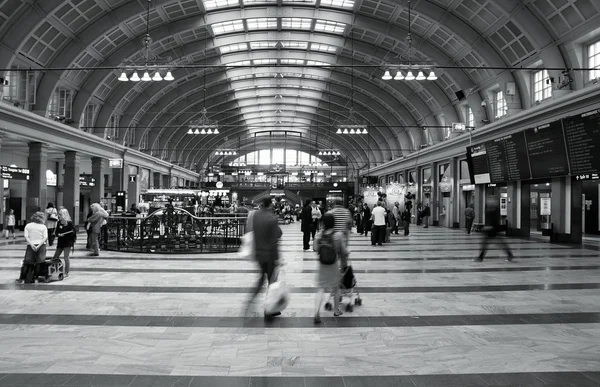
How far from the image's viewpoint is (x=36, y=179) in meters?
21.0

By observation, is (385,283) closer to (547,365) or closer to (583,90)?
(547,365)

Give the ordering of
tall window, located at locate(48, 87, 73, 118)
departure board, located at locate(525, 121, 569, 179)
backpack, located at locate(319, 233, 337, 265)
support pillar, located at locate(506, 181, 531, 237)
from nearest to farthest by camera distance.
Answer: backpack, located at locate(319, 233, 337, 265) → departure board, located at locate(525, 121, 569, 179) → support pillar, located at locate(506, 181, 531, 237) → tall window, located at locate(48, 87, 73, 118)

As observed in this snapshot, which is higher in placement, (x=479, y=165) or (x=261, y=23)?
(x=261, y=23)

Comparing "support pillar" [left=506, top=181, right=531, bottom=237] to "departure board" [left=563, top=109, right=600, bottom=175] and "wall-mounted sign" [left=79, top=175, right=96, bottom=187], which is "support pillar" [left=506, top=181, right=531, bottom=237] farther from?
"wall-mounted sign" [left=79, top=175, right=96, bottom=187]

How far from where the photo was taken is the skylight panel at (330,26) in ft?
86.3

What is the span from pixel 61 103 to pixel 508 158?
2376cm

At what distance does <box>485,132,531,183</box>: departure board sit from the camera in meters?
18.8

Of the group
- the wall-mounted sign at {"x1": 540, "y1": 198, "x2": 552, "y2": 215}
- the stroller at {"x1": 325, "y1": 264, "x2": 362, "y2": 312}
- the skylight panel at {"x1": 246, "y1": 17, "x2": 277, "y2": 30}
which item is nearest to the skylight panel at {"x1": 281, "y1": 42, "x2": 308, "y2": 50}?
the skylight panel at {"x1": 246, "y1": 17, "x2": 277, "y2": 30}

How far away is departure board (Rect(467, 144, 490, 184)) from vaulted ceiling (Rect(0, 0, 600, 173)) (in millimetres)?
2839

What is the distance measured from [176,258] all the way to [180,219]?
225 cm

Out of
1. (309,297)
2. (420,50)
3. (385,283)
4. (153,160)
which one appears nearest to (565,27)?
(420,50)

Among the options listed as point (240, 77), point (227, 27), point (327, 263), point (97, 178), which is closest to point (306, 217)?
point (327, 263)

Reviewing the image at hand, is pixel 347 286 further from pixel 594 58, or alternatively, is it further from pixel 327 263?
pixel 594 58

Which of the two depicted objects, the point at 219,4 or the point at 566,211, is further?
the point at 219,4
